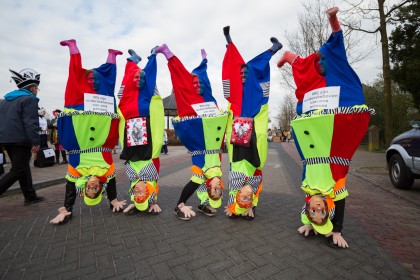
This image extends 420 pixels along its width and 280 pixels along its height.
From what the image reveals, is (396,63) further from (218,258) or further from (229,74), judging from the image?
(218,258)

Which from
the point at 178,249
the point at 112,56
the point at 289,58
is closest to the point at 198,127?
the point at 289,58

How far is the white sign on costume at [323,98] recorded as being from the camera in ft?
8.70

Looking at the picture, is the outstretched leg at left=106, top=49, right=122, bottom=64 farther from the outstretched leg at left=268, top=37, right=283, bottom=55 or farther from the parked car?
the parked car

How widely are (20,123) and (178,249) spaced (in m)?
3.38

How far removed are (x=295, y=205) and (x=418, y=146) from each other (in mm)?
2957

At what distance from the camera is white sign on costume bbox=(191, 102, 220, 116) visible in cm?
352

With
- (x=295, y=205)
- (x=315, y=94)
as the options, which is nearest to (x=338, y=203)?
(x=315, y=94)

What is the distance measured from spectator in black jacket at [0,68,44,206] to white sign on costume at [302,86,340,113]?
4.08 metres

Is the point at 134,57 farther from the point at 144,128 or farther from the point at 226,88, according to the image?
the point at 226,88

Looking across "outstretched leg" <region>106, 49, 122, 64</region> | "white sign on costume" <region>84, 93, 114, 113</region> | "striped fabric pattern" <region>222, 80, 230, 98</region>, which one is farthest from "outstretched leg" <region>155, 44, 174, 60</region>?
"white sign on costume" <region>84, 93, 114, 113</region>

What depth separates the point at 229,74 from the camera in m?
3.53

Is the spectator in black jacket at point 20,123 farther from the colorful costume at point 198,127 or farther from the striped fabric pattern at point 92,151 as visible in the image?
the colorful costume at point 198,127

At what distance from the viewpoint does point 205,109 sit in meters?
3.54

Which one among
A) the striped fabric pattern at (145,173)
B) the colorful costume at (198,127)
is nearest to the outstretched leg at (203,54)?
the colorful costume at (198,127)
